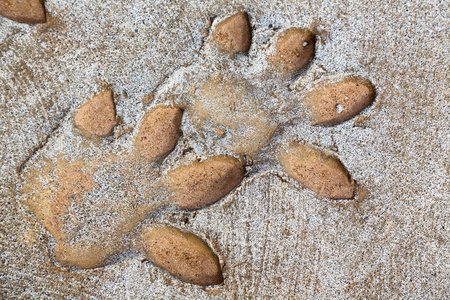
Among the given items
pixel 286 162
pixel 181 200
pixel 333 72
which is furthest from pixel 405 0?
pixel 181 200

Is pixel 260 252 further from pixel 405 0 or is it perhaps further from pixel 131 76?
pixel 405 0

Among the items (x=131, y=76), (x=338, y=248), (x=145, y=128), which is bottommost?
(x=338, y=248)

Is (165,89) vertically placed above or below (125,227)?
above

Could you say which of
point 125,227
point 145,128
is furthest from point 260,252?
point 145,128
